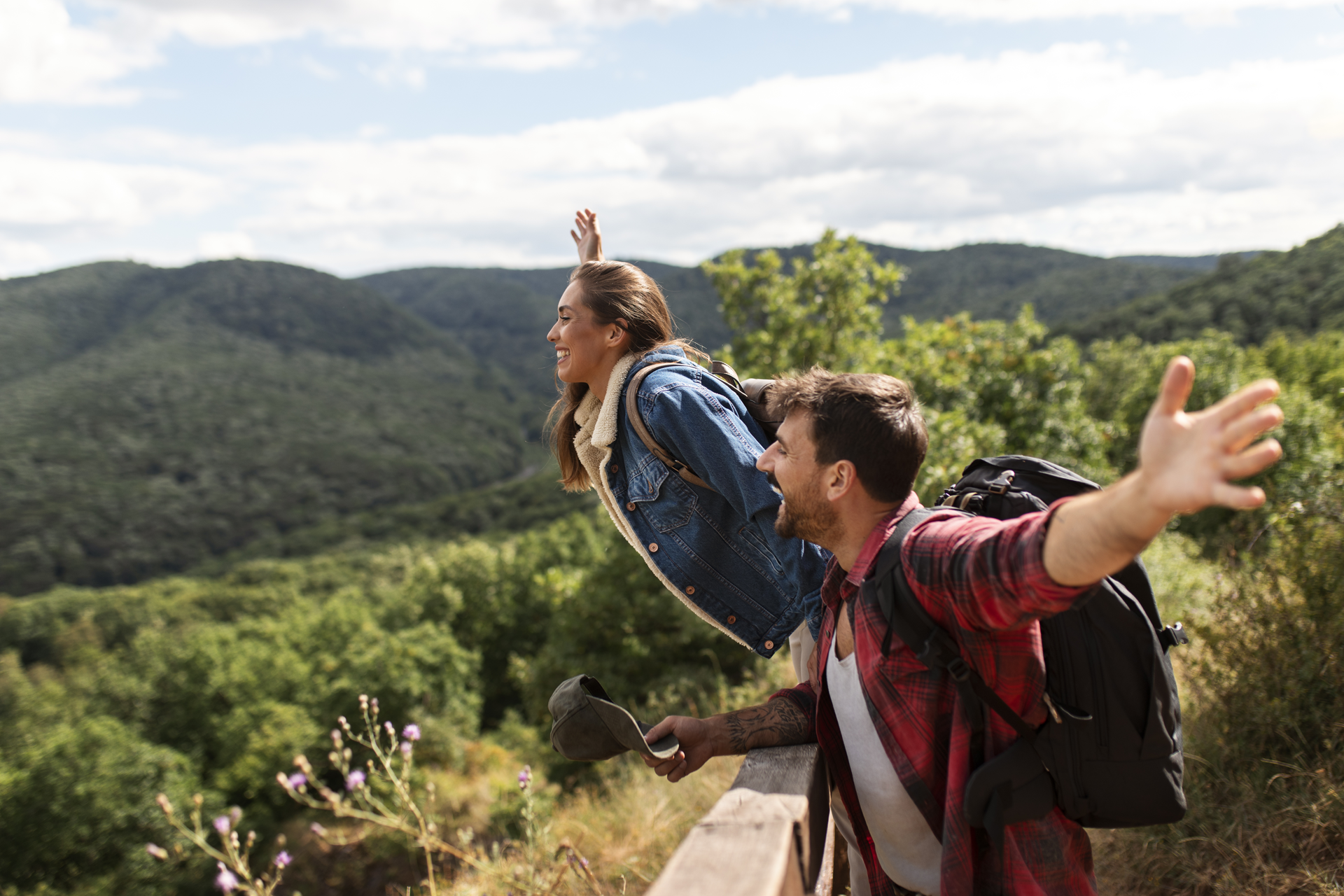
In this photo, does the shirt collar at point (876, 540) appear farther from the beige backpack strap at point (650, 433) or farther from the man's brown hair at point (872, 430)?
the beige backpack strap at point (650, 433)

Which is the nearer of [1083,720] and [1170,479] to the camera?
[1170,479]

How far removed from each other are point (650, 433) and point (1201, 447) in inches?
58.0

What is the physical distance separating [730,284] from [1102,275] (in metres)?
115

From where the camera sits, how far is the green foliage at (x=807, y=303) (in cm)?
1088

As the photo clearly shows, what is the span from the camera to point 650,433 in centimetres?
229

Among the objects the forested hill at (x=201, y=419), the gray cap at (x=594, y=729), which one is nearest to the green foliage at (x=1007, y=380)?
the gray cap at (x=594, y=729)

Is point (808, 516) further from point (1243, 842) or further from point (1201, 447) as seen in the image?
point (1243, 842)

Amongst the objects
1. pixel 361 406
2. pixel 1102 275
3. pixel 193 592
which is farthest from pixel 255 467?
pixel 1102 275

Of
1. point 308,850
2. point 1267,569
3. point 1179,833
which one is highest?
point 1267,569

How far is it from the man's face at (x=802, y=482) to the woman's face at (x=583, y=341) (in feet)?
3.14

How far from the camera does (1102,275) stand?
10794cm

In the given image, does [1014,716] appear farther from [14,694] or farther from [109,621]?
[109,621]

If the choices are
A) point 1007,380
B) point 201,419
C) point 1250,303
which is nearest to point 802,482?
point 1007,380

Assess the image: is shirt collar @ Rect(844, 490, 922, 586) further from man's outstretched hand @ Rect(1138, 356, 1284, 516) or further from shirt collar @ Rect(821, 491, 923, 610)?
man's outstretched hand @ Rect(1138, 356, 1284, 516)
